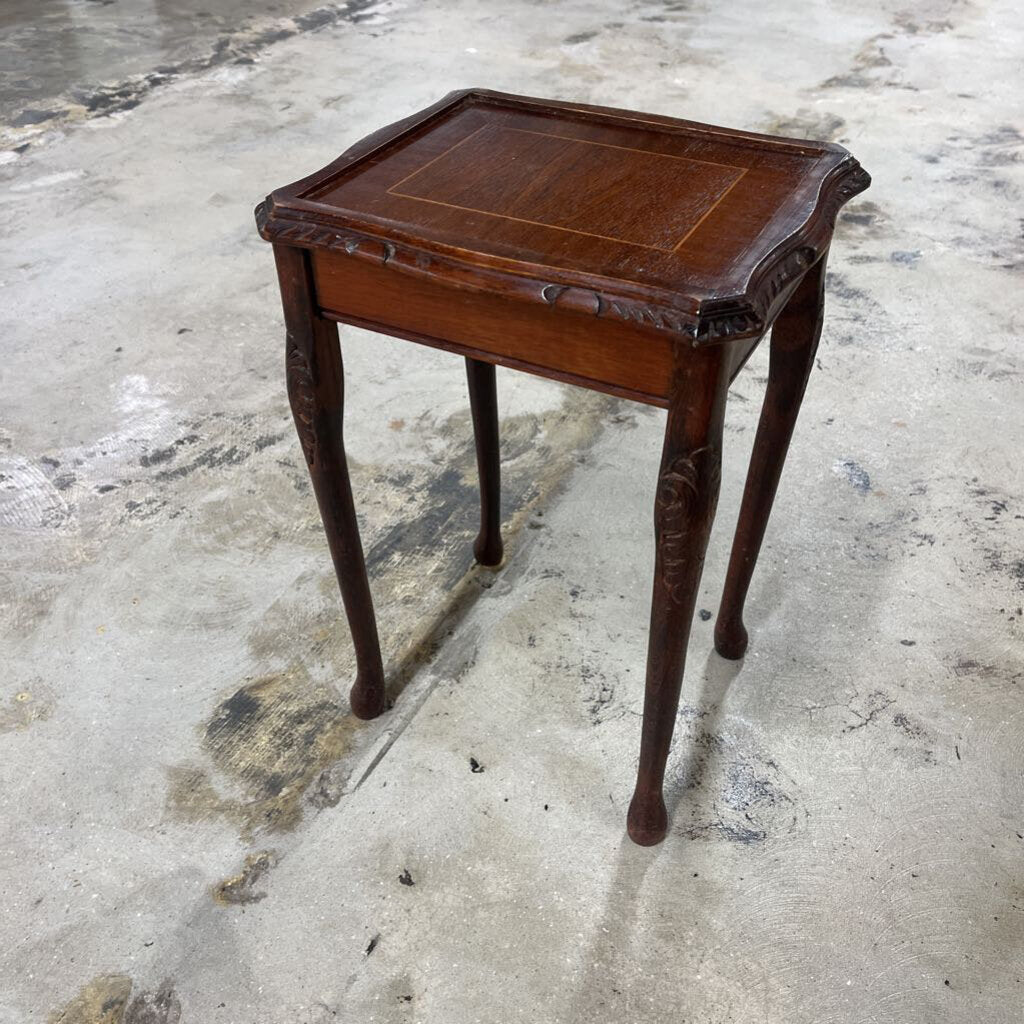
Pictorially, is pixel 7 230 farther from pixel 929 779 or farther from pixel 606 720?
pixel 929 779

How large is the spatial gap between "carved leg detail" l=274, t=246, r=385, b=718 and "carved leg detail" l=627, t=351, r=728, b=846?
0.42 meters

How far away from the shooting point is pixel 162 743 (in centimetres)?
148

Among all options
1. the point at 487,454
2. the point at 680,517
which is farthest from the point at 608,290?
the point at 487,454

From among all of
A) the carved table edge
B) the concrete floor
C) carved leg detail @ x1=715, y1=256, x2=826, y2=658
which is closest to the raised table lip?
the carved table edge

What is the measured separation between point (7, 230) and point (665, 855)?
8.72 feet

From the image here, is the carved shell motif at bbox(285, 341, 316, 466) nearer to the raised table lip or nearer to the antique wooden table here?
the antique wooden table

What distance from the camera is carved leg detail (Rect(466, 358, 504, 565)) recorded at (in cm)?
156

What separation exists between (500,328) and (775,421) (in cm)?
49

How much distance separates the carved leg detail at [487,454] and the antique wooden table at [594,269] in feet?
1.18

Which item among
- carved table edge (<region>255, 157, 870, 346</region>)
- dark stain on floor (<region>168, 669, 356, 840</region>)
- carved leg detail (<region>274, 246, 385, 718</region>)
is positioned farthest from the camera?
dark stain on floor (<region>168, 669, 356, 840</region>)

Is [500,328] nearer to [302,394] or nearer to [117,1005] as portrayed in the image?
[302,394]

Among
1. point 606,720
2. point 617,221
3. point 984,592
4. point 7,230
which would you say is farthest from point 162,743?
point 7,230

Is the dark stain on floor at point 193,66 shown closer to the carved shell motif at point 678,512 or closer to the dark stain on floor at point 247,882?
the dark stain on floor at point 247,882

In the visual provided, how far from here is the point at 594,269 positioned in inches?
37.2
